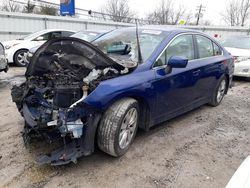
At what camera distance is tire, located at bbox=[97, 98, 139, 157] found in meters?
2.96

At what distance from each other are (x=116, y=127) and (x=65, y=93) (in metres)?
0.70

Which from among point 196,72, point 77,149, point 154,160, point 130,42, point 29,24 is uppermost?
point 29,24

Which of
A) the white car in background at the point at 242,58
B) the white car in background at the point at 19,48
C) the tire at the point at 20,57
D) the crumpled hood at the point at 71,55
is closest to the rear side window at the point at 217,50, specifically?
the crumpled hood at the point at 71,55

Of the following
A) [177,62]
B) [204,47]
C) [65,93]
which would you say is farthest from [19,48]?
[177,62]

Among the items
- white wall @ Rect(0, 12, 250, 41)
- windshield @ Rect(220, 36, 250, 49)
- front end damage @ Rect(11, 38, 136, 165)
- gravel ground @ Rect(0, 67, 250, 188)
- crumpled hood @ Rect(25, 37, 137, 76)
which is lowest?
gravel ground @ Rect(0, 67, 250, 188)

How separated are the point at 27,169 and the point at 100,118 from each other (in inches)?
40.2

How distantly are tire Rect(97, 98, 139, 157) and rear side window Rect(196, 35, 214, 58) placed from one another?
2.02 meters

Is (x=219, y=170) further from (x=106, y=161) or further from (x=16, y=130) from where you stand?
(x=16, y=130)

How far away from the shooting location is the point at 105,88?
289cm

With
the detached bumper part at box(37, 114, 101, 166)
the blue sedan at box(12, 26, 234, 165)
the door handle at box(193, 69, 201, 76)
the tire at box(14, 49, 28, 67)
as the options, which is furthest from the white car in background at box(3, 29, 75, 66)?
the detached bumper part at box(37, 114, 101, 166)

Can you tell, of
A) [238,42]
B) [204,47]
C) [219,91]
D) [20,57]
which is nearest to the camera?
[204,47]

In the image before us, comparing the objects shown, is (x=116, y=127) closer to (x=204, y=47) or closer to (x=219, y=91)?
(x=204, y=47)

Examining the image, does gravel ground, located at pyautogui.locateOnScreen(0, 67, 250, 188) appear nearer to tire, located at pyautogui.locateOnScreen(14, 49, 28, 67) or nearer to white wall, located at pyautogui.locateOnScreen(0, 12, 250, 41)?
tire, located at pyautogui.locateOnScreen(14, 49, 28, 67)

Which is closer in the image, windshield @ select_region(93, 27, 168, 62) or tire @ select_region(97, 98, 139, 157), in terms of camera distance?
tire @ select_region(97, 98, 139, 157)
